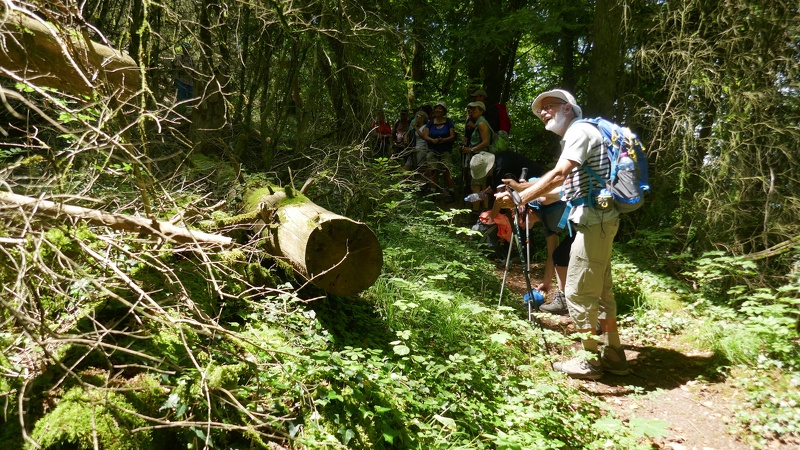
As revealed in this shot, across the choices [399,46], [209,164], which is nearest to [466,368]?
[209,164]

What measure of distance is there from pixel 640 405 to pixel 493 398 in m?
1.46

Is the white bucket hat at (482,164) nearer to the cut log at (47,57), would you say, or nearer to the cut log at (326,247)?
the cut log at (326,247)

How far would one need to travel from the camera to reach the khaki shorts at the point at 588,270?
392 centimetres

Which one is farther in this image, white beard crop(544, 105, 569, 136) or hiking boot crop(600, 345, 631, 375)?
hiking boot crop(600, 345, 631, 375)

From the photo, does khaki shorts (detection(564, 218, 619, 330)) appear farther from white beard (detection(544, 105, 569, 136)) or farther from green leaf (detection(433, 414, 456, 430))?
green leaf (detection(433, 414, 456, 430))

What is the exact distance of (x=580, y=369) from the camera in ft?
13.3

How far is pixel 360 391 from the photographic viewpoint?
2.70 meters

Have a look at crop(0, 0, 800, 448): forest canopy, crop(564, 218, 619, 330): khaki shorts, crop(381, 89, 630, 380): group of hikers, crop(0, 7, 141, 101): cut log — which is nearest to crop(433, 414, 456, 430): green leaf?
crop(0, 0, 800, 448): forest canopy

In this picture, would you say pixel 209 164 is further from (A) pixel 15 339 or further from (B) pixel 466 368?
(B) pixel 466 368

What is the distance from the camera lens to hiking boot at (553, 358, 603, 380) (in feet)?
13.3

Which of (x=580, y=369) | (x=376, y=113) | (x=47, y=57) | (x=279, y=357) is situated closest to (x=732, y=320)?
(x=580, y=369)

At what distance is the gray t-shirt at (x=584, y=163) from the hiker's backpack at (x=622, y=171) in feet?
0.12

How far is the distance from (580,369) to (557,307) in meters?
1.42

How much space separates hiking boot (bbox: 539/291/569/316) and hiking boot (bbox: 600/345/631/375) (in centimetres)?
116
